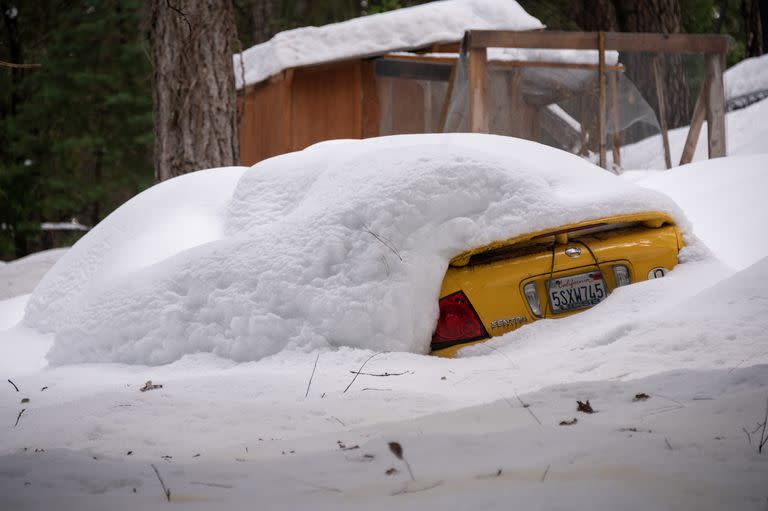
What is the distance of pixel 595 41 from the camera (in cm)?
750

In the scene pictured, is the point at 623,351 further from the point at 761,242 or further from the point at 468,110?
the point at 468,110

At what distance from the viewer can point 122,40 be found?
17109mm

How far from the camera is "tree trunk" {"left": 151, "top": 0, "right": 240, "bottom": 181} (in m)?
6.66

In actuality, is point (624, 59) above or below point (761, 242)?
above

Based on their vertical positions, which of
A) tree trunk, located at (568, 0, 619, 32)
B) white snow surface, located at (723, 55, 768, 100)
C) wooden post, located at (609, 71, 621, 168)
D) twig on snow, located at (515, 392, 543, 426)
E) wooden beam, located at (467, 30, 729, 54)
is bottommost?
twig on snow, located at (515, 392, 543, 426)

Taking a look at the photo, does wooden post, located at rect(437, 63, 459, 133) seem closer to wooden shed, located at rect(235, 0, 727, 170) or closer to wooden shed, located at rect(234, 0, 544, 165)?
wooden shed, located at rect(235, 0, 727, 170)

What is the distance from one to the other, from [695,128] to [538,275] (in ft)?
19.1

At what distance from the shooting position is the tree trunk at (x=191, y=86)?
666 cm

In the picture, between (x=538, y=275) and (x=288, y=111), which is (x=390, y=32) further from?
(x=538, y=275)

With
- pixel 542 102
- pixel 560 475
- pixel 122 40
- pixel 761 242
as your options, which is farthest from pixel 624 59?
pixel 122 40

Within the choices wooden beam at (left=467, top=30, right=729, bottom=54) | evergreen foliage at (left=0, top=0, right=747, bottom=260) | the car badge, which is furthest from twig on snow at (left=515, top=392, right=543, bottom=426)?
evergreen foliage at (left=0, top=0, right=747, bottom=260)

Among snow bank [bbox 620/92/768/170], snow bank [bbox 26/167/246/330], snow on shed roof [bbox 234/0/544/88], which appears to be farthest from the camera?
snow on shed roof [bbox 234/0/544/88]

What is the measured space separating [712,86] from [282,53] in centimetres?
578

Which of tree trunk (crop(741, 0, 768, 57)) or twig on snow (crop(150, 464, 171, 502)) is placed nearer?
twig on snow (crop(150, 464, 171, 502))
